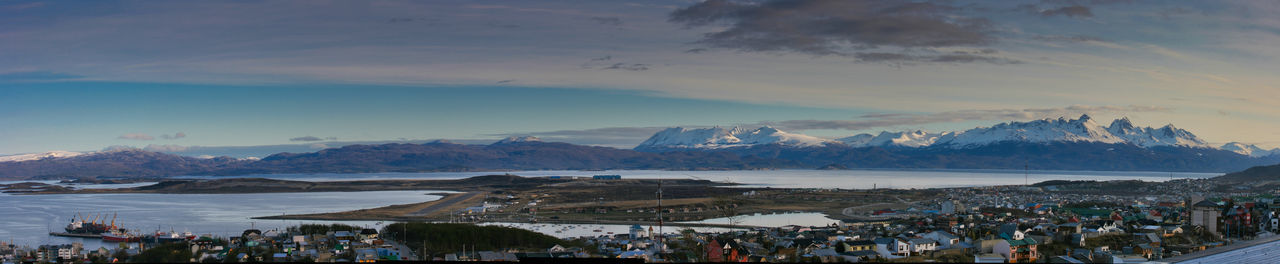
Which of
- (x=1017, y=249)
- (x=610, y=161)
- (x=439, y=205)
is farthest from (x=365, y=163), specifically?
(x=1017, y=249)

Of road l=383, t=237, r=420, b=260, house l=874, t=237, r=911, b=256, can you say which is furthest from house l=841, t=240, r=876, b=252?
road l=383, t=237, r=420, b=260

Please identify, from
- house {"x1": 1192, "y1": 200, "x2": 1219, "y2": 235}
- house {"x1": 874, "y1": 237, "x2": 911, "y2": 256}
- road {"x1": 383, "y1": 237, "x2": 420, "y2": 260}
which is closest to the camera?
house {"x1": 874, "y1": 237, "x2": 911, "y2": 256}

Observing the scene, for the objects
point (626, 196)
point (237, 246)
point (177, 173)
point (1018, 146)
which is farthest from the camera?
point (1018, 146)

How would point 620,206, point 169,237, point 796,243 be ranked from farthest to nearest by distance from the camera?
point 620,206
point 169,237
point 796,243

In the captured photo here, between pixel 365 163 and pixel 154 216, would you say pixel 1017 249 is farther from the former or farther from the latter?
pixel 365 163

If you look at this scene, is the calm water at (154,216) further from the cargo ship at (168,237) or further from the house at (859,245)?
the house at (859,245)

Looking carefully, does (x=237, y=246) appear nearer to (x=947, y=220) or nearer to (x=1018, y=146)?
(x=947, y=220)

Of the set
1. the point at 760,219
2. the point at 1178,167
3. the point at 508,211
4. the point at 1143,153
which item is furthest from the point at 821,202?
the point at 1143,153

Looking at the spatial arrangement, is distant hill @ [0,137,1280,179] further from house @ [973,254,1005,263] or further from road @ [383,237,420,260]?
house @ [973,254,1005,263]

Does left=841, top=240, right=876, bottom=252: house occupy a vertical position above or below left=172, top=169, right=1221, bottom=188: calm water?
above

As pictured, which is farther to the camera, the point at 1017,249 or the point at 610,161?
the point at 610,161

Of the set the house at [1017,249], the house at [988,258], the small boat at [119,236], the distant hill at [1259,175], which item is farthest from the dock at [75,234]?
the distant hill at [1259,175]
